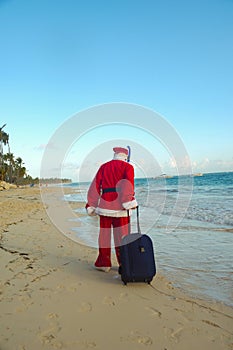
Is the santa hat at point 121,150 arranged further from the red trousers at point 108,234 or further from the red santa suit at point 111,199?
the red trousers at point 108,234

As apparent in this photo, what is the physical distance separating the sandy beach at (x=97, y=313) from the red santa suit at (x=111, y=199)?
462 millimetres

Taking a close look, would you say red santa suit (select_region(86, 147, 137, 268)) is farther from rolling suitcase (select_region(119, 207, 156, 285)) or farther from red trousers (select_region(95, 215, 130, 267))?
rolling suitcase (select_region(119, 207, 156, 285))

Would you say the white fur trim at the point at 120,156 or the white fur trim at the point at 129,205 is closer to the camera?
the white fur trim at the point at 129,205

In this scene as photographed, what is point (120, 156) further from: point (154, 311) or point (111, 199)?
point (154, 311)

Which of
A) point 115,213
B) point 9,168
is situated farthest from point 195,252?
point 9,168

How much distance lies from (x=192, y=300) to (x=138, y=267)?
0.74 m

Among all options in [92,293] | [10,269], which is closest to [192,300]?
[92,293]

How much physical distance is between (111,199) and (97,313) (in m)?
Result: 1.68

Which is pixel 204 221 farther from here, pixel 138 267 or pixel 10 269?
pixel 10 269

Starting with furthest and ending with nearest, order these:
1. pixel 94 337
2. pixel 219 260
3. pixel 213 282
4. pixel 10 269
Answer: pixel 219 260 < pixel 10 269 < pixel 213 282 < pixel 94 337

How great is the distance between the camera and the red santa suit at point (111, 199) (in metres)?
3.95

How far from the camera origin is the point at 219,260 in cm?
454

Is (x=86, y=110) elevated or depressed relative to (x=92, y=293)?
elevated

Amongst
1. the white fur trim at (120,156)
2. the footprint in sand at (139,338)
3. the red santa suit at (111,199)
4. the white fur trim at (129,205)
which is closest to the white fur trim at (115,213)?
the red santa suit at (111,199)
